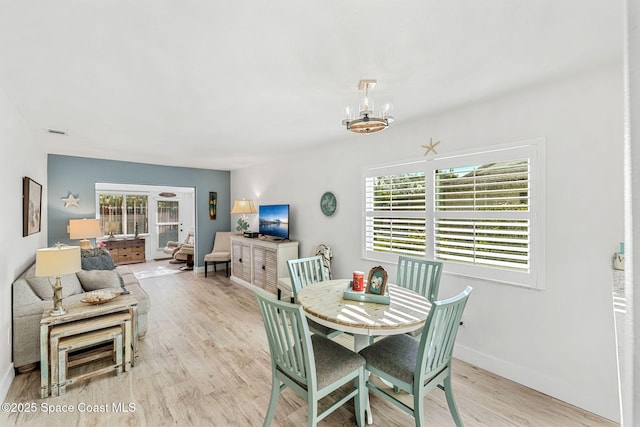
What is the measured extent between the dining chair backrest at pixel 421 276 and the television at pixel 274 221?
7.93 ft

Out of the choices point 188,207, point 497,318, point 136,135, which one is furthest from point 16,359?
point 188,207

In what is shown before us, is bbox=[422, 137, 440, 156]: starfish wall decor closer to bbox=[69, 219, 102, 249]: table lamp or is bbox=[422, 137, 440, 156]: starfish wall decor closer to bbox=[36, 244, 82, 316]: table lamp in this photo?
bbox=[36, 244, 82, 316]: table lamp

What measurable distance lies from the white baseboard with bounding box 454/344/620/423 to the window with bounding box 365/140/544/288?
2.43 feet

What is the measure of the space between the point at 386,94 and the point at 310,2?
3.88 ft

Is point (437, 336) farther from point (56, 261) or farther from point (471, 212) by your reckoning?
point (56, 261)

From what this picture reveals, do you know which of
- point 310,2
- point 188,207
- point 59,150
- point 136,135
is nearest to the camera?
point 310,2

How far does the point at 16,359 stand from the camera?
8.02 ft

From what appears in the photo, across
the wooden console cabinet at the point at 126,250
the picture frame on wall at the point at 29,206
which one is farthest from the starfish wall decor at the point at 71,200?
the wooden console cabinet at the point at 126,250

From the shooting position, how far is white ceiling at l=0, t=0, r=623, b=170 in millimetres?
1396

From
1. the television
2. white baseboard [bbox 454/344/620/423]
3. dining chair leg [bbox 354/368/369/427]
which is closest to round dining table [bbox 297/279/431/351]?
dining chair leg [bbox 354/368/369/427]

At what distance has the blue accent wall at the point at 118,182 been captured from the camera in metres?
4.80

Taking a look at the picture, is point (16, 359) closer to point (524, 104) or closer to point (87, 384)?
point (87, 384)

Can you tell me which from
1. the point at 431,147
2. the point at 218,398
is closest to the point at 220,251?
the point at 218,398

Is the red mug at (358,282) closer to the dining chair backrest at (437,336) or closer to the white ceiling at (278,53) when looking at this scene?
the dining chair backrest at (437,336)
